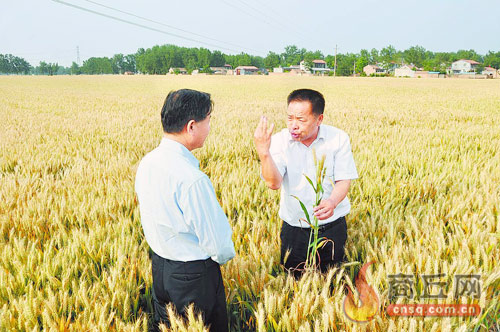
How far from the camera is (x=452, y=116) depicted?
1050cm

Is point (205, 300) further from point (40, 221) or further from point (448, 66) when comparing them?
point (448, 66)

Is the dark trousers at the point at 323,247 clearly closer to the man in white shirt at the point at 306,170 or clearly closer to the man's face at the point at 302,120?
the man in white shirt at the point at 306,170

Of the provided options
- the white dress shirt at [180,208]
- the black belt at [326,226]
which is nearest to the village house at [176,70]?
the black belt at [326,226]

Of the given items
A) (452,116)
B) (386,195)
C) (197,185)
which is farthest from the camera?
(452,116)

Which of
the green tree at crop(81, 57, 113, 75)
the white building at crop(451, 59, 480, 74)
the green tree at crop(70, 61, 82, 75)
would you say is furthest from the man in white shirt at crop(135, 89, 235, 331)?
the white building at crop(451, 59, 480, 74)

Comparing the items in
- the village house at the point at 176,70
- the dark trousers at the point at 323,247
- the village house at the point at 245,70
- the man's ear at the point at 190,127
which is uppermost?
the village house at the point at 245,70

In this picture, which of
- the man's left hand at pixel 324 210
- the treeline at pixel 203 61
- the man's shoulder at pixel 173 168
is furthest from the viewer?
the treeline at pixel 203 61

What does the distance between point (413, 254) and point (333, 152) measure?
0.85 meters

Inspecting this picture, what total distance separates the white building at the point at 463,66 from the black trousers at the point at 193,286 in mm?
139805

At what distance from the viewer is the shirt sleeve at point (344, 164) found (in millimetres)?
2242

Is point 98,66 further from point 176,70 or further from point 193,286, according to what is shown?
point 193,286

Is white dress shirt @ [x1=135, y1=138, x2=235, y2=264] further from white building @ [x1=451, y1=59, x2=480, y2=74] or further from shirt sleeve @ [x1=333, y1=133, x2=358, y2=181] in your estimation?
white building @ [x1=451, y1=59, x2=480, y2=74]

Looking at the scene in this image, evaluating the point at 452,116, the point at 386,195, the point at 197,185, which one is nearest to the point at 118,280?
the point at 197,185

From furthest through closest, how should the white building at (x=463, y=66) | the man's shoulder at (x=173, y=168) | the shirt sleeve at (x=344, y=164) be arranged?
the white building at (x=463, y=66) → the shirt sleeve at (x=344, y=164) → the man's shoulder at (x=173, y=168)
